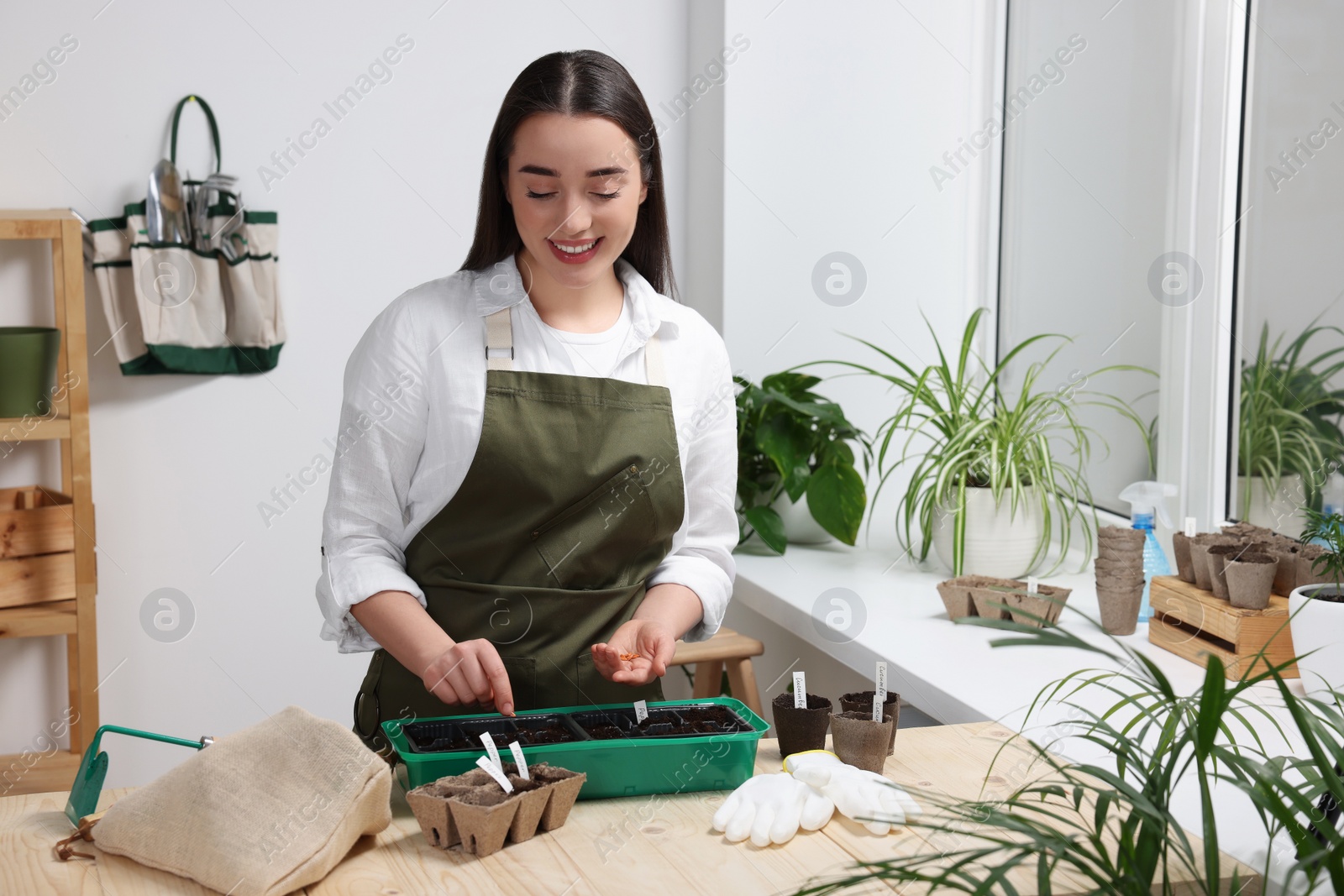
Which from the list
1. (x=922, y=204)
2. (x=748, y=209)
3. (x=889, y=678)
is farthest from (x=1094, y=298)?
(x=889, y=678)

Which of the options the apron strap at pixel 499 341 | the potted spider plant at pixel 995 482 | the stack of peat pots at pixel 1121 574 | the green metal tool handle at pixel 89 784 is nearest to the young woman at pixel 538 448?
the apron strap at pixel 499 341

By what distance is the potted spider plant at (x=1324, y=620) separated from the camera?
1.52 meters

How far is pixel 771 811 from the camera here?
120 cm

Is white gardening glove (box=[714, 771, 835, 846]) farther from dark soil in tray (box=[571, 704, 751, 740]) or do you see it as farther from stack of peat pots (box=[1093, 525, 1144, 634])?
stack of peat pots (box=[1093, 525, 1144, 634])

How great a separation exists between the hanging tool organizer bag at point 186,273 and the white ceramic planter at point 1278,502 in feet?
6.62

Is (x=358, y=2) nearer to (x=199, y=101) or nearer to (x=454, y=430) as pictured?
(x=199, y=101)

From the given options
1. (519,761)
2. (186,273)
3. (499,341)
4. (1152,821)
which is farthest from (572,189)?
(186,273)

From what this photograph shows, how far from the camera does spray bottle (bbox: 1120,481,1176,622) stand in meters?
2.15

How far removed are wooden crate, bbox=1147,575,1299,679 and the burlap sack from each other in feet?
3.93

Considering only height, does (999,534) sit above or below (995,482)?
below

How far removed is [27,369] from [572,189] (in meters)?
1.43

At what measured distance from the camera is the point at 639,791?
4.24ft

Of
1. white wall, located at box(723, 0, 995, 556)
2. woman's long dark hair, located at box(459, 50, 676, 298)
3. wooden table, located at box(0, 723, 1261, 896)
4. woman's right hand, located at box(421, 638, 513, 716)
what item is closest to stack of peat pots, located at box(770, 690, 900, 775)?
wooden table, located at box(0, 723, 1261, 896)

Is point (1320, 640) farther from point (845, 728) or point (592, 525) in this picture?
point (592, 525)
